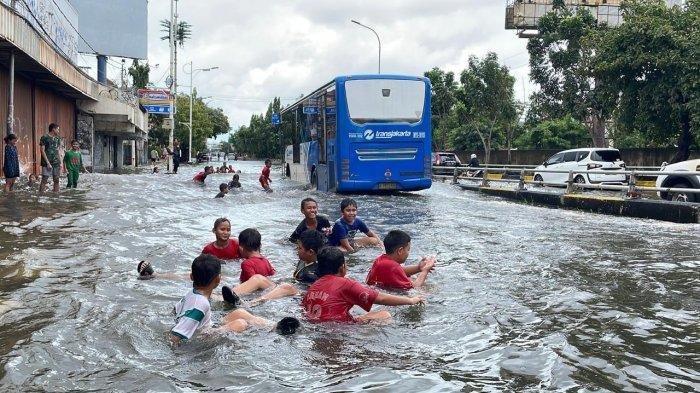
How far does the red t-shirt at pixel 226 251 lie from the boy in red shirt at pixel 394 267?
210 cm

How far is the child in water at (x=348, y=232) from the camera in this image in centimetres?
948

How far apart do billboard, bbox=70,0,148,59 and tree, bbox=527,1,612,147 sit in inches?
1017

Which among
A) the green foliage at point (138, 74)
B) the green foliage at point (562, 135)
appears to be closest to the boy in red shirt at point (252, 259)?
the green foliage at point (562, 135)

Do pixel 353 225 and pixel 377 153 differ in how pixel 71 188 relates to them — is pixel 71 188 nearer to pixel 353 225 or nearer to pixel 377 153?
pixel 377 153

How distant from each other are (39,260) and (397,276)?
450cm

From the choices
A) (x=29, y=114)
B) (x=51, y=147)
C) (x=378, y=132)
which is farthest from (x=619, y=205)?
(x=29, y=114)

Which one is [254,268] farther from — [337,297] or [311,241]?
[337,297]

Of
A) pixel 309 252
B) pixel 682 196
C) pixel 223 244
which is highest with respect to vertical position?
pixel 682 196

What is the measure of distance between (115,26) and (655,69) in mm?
33884

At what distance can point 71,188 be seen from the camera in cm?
1981

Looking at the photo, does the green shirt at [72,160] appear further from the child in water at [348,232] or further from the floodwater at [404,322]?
the child in water at [348,232]

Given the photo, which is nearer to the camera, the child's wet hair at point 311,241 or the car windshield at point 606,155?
the child's wet hair at point 311,241

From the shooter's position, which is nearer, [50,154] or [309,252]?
[309,252]

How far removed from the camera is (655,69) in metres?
24.8
